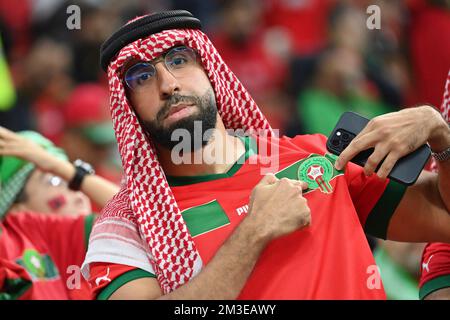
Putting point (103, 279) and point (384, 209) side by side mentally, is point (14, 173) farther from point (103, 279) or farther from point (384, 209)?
point (384, 209)

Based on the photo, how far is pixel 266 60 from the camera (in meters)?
7.00

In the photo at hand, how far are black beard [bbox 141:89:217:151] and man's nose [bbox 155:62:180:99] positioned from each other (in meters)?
0.02

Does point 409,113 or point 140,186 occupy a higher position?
point 409,113

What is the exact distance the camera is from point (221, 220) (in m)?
3.06

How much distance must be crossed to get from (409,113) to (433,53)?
3522 millimetres

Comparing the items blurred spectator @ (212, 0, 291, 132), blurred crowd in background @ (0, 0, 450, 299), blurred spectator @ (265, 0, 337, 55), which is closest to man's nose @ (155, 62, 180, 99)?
blurred crowd in background @ (0, 0, 450, 299)

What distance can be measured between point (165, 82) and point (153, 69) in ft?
Answer: 0.27

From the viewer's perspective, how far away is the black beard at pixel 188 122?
10.2 feet

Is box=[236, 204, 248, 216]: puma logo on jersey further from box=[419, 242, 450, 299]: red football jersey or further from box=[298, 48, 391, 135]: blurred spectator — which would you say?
box=[298, 48, 391, 135]: blurred spectator

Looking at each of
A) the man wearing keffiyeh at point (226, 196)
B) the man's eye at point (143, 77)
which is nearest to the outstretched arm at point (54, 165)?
the man wearing keffiyeh at point (226, 196)

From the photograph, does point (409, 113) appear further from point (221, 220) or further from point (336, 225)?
point (221, 220)
